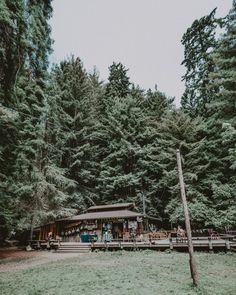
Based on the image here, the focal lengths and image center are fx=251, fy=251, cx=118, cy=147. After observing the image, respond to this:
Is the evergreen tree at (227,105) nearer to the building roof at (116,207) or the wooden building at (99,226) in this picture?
the wooden building at (99,226)

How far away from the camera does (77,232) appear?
29.2 metres

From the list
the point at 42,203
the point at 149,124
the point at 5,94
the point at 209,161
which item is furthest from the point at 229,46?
the point at 42,203

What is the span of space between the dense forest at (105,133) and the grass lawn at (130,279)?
7190mm

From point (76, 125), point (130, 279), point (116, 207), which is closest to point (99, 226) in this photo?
point (116, 207)

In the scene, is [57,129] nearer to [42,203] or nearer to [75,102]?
[75,102]

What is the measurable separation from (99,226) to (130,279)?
1733cm

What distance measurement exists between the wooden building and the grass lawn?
452 inches

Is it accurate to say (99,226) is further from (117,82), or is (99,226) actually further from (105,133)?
(117,82)

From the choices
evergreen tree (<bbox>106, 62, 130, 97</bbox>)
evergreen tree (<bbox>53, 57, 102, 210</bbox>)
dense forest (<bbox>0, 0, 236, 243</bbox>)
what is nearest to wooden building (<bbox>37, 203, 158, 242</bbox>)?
dense forest (<bbox>0, 0, 236, 243</bbox>)

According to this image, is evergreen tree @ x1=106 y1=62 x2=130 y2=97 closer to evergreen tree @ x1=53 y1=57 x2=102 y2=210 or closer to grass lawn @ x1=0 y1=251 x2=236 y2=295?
evergreen tree @ x1=53 y1=57 x2=102 y2=210

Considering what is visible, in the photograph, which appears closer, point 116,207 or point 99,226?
point 99,226

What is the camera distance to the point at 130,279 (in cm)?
1159

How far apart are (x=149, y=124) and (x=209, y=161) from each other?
14.3 metres

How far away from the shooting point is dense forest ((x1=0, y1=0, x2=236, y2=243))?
52.1 ft
